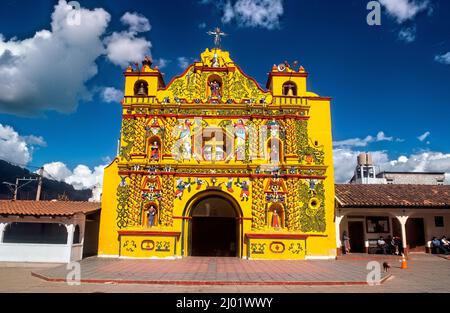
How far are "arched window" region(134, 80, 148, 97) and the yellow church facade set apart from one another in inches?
2.5

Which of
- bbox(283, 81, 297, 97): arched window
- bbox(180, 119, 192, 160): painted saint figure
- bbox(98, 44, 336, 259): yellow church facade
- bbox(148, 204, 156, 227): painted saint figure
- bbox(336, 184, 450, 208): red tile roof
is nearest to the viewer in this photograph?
bbox(98, 44, 336, 259): yellow church facade

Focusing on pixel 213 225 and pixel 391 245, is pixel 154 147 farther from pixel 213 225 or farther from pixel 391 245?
pixel 391 245

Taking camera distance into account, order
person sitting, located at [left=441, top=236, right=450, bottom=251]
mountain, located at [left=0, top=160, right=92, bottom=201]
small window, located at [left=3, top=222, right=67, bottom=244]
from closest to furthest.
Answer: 1. person sitting, located at [left=441, top=236, right=450, bottom=251]
2. small window, located at [left=3, top=222, right=67, bottom=244]
3. mountain, located at [left=0, top=160, right=92, bottom=201]

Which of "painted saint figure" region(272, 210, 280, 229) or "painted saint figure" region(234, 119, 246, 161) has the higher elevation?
"painted saint figure" region(234, 119, 246, 161)

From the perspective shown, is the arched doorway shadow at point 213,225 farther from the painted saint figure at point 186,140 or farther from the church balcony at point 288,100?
the church balcony at point 288,100

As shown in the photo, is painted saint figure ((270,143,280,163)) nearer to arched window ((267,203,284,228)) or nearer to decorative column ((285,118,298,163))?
decorative column ((285,118,298,163))

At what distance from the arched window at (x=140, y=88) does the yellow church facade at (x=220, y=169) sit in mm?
63

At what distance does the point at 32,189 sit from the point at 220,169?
187 feet

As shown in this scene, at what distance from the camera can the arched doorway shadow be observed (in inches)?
776

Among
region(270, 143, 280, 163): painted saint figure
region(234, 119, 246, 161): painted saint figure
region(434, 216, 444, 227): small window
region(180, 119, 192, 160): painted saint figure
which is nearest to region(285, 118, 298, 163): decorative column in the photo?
region(270, 143, 280, 163): painted saint figure

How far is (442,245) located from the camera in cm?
2183
